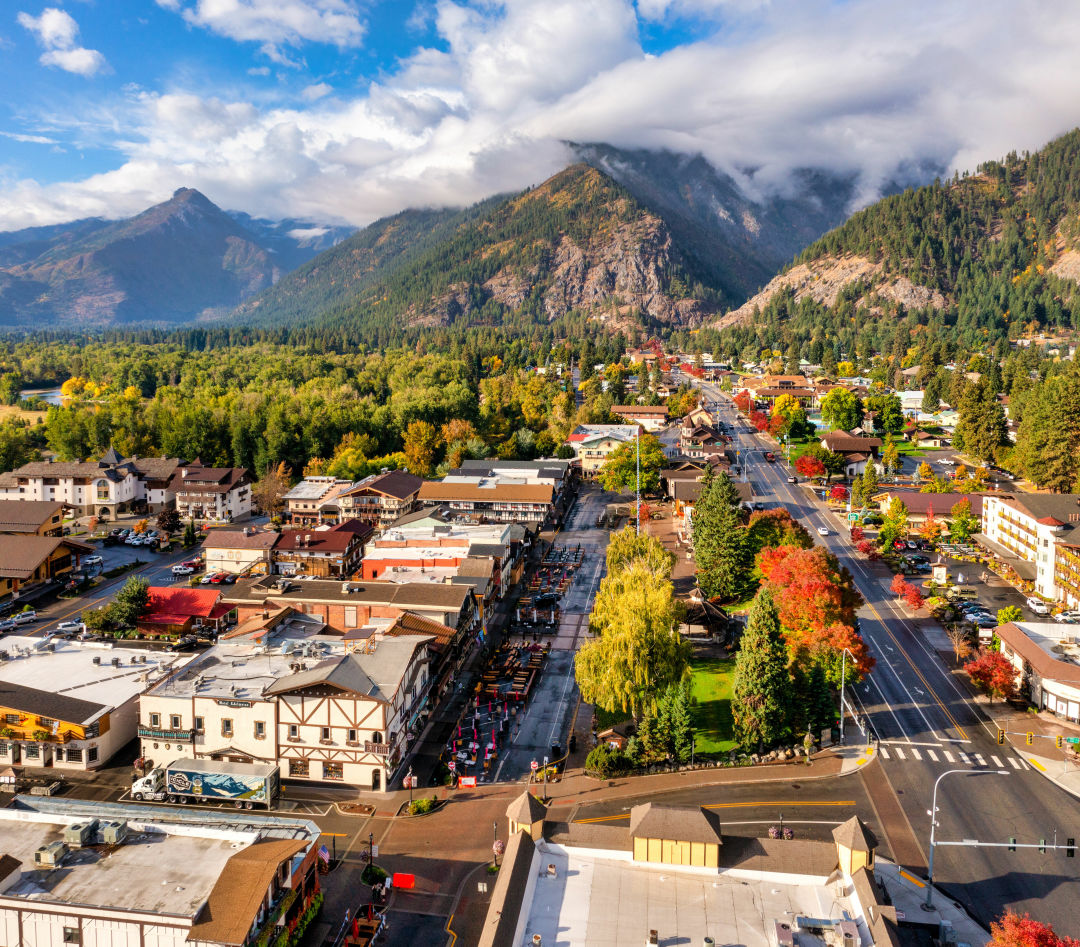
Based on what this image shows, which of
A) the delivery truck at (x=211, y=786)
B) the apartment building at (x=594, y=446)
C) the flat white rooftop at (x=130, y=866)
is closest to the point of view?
the flat white rooftop at (x=130, y=866)

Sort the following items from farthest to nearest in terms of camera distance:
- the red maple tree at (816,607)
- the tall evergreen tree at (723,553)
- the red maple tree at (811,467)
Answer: the red maple tree at (811,467) < the tall evergreen tree at (723,553) < the red maple tree at (816,607)

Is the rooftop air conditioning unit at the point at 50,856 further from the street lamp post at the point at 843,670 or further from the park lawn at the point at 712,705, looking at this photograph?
the street lamp post at the point at 843,670

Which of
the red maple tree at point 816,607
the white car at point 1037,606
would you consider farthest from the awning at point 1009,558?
the red maple tree at point 816,607

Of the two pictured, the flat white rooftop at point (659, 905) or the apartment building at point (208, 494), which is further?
the apartment building at point (208, 494)

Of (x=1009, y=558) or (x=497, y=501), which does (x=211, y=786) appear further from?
(x=1009, y=558)

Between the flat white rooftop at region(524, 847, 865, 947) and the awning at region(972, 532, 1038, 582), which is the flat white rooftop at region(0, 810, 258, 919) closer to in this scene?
the flat white rooftop at region(524, 847, 865, 947)

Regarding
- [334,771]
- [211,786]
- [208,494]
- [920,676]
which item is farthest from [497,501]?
[211,786]

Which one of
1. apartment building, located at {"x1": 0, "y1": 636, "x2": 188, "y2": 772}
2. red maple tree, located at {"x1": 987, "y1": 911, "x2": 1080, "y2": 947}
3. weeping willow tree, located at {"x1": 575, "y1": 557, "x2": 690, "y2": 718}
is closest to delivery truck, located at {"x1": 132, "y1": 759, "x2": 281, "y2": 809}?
apartment building, located at {"x1": 0, "y1": 636, "x2": 188, "y2": 772}
